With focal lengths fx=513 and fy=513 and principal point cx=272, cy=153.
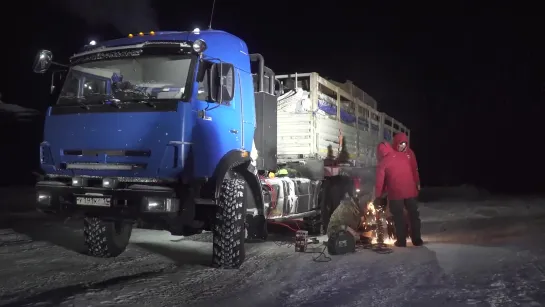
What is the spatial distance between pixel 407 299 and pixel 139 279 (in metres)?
3.20

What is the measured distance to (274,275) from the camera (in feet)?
21.6

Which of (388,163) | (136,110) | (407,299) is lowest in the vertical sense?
(407,299)

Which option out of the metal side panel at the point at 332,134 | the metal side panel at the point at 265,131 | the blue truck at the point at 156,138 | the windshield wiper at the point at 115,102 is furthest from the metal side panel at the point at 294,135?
the windshield wiper at the point at 115,102

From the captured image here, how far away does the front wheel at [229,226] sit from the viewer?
22.0 ft

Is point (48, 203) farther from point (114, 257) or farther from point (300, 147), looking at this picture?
point (300, 147)

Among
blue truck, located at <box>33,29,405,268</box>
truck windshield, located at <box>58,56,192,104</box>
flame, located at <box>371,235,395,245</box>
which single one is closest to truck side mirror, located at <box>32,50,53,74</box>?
blue truck, located at <box>33,29,405,268</box>

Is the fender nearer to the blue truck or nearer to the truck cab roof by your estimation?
the blue truck

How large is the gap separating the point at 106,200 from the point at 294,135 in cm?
475

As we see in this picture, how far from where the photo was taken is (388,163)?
28.9 ft

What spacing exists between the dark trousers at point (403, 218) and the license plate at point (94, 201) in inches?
190

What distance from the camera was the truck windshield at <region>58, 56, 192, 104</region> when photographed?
6457 mm

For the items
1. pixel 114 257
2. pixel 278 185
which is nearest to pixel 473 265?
pixel 278 185

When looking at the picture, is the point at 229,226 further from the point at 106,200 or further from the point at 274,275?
the point at 106,200

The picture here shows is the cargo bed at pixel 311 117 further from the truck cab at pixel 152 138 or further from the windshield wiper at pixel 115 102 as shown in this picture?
the windshield wiper at pixel 115 102
